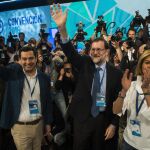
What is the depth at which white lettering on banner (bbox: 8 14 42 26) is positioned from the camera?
10.9 metres

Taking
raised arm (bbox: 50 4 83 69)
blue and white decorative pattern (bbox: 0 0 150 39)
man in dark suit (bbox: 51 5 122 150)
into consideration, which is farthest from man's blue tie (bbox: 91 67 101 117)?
blue and white decorative pattern (bbox: 0 0 150 39)

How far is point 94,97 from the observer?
315 cm

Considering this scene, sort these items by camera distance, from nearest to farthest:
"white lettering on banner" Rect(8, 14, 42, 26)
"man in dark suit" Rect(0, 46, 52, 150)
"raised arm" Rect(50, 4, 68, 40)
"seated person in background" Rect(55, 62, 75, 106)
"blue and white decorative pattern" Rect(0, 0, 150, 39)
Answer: "raised arm" Rect(50, 4, 68, 40)
"man in dark suit" Rect(0, 46, 52, 150)
"seated person in background" Rect(55, 62, 75, 106)
"blue and white decorative pattern" Rect(0, 0, 150, 39)
"white lettering on banner" Rect(8, 14, 42, 26)

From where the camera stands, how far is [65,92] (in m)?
4.04

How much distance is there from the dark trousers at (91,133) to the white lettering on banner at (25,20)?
7983mm

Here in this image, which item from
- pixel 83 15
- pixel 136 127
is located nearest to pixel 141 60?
pixel 136 127

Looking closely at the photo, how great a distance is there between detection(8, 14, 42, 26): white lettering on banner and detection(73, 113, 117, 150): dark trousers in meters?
7.98

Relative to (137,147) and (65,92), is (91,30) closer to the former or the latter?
(65,92)

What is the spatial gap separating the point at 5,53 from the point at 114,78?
4160mm

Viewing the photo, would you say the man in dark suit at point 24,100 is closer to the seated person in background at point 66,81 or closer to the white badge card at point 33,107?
the white badge card at point 33,107

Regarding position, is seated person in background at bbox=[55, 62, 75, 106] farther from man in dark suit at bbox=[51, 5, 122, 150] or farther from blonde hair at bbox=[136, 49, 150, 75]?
blonde hair at bbox=[136, 49, 150, 75]

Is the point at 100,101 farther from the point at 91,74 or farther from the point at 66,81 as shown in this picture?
the point at 66,81

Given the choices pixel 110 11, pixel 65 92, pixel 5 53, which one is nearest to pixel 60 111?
pixel 65 92

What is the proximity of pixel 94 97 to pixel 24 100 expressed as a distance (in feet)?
2.27
